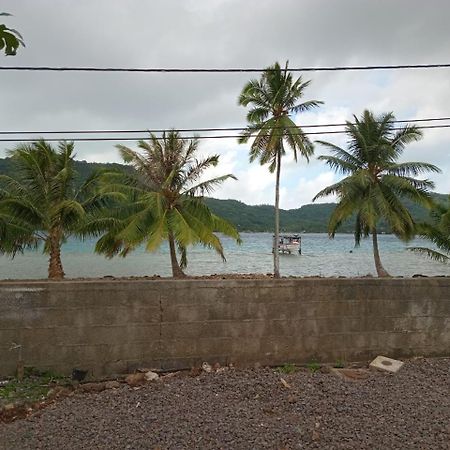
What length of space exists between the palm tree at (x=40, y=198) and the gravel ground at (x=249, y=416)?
1065cm

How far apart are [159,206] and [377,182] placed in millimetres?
11555

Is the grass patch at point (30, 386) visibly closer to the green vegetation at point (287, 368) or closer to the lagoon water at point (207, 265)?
the green vegetation at point (287, 368)

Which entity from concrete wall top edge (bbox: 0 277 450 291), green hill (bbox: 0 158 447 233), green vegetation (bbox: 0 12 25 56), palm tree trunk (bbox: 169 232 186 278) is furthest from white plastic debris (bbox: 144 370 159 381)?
green hill (bbox: 0 158 447 233)

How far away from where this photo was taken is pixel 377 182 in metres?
21.4

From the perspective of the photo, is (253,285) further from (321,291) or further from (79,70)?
(79,70)

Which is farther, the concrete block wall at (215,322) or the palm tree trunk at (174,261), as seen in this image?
the palm tree trunk at (174,261)

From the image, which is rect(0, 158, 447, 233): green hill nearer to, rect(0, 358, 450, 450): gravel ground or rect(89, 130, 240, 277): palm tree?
rect(89, 130, 240, 277): palm tree

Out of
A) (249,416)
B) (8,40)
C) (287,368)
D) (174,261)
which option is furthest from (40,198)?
(8,40)

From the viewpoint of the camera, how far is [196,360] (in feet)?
21.8

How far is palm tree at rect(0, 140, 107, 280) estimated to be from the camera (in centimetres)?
1534

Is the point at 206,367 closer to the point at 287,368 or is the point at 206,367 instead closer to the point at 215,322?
the point at 215,322

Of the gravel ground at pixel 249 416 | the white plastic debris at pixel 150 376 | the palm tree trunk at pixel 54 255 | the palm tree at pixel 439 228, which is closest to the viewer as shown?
the gravel ground at pixel 249 416

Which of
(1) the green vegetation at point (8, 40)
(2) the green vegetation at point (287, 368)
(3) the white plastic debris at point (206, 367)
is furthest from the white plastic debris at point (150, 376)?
(1) the green vegetation at point (8, 40)

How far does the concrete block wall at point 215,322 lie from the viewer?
625 centimetres
